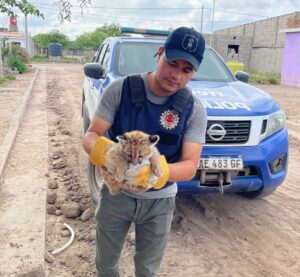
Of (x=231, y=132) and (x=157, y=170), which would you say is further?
(x=231, y=132)

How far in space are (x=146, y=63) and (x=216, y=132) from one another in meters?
1.52

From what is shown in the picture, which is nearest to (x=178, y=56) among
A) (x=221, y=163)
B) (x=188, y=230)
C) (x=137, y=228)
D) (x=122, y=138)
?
(x=122, y=138)

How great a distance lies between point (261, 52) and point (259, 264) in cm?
3168

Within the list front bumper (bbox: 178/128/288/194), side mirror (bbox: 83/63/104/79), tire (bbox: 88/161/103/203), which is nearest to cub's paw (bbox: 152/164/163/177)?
front bumper (bbox: 178/128/288/194)

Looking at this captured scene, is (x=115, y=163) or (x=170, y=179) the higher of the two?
(x=115, y=163)

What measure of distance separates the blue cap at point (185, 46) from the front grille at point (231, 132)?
5.46 ft

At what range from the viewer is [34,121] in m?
8.40

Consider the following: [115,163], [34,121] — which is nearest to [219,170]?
[115,163]

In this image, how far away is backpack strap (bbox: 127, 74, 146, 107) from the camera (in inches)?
79.2

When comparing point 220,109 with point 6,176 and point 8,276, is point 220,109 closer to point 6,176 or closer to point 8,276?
point 8,276

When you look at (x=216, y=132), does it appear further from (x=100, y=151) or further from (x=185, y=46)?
(x=100, y=151)

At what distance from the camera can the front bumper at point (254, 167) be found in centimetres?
357

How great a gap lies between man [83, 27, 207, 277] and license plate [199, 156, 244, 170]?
1291 millimetres

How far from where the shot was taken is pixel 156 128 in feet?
6.66
